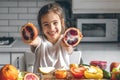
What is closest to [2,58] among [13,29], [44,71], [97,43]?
[13,29]

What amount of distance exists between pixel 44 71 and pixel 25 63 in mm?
541

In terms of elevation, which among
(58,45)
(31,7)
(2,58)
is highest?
(31,7)

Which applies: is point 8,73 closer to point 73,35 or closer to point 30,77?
point 30,77

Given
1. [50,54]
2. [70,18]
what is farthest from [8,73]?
[70,18]

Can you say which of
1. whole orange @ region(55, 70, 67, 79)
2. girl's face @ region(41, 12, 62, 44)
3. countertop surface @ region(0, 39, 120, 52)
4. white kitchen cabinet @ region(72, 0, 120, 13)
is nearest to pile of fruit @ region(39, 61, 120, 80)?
whole orange @ region(55, 70, 67, 79)

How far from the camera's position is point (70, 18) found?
2832 mm

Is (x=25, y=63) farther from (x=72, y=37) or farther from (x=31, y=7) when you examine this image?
(x=31, y=7)

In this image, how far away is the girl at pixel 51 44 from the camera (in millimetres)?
1201


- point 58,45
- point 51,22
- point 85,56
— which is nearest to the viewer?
point 51,22

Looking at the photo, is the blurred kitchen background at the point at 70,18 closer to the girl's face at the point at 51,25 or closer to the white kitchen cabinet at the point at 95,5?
the white kitchen cabinet at the point at 95,5

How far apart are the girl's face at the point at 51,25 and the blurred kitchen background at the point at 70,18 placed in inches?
37.3

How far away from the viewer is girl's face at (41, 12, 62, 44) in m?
1.17

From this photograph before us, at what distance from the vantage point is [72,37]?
1044mm

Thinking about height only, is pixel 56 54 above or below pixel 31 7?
below
